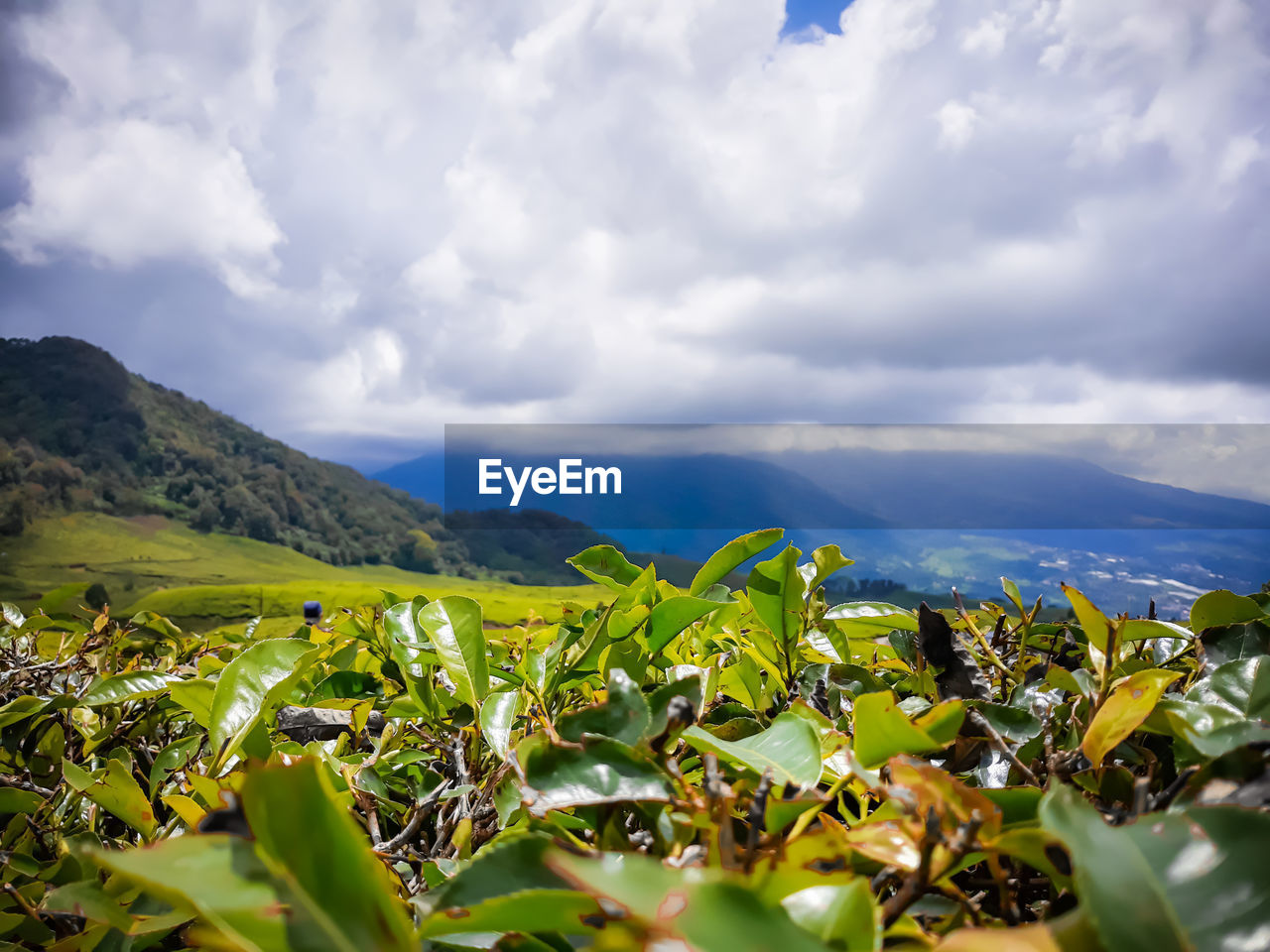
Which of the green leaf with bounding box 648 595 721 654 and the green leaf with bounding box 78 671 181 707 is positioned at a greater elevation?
the green leaf with bounding box 648 595 721 654

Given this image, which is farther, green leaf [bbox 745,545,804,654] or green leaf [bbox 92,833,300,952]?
green leaf [bbox 745,545,804,654]

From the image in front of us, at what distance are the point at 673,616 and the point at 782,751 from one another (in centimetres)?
19

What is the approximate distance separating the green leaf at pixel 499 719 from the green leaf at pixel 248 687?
0.11 m

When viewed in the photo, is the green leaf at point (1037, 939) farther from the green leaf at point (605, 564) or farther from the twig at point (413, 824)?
the green leaf at point (605, 564)

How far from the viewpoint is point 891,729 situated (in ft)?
0.85

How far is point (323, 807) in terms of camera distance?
0.18m

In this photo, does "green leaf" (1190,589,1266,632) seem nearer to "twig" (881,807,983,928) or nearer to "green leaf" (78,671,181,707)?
"twig" (881,807,983,928)

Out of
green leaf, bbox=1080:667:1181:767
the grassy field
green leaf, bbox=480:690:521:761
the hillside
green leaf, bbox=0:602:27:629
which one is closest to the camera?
green leaf, bbox=1080:667:1181:767

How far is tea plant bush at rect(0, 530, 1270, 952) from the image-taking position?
0.18 meters

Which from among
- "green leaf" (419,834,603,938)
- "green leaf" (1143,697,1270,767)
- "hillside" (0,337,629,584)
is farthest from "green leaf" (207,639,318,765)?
"hillside" (0,337,629,584)

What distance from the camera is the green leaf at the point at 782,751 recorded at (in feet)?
0.85

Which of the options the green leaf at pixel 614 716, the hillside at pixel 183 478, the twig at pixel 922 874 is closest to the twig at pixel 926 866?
the twig at pixel 922 874

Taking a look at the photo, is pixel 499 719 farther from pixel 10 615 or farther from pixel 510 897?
pixel 10 615

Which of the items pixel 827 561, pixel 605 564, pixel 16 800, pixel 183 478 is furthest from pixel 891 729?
pixel 183 478
